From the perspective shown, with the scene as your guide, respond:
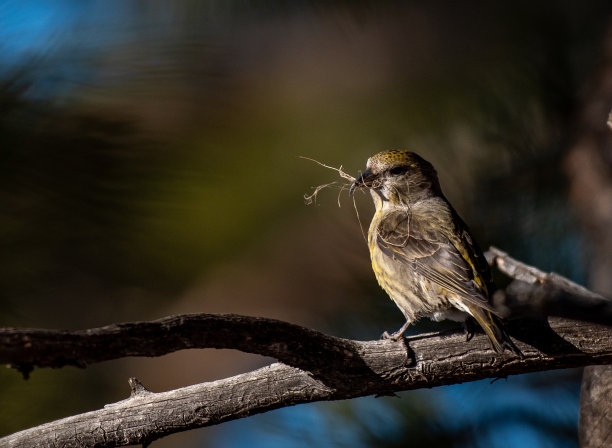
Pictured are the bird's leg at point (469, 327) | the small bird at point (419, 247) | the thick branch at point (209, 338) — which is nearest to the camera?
the thick branch at point (209, 338)

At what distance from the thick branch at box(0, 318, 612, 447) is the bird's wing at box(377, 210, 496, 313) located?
565 mm

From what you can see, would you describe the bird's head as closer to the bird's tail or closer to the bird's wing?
the bird's wing

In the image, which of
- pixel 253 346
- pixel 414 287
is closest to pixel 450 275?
pixel 414 287

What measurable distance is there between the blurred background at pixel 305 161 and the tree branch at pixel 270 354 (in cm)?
38

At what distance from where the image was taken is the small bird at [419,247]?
11.3ft

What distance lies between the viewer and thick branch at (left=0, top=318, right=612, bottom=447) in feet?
7.47

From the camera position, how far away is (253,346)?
6.32 feet

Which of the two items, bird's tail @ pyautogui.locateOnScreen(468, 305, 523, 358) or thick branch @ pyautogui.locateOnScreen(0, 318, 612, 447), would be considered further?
bird's tail @ pyautogui.locateOnScreen(468, 305, 523, 358)

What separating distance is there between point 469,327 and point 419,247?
93 cm

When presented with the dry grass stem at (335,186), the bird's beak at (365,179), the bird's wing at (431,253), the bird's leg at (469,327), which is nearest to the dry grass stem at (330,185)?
the dry grass stem at (335,186)

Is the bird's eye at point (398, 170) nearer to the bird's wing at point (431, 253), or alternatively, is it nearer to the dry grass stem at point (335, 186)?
the bird's wing at point (431, 253)

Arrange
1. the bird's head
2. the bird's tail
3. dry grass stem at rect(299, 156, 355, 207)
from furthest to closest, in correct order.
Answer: the bird's head, dry grass stem at rect(299, 156, 355, 207), the bird's tail

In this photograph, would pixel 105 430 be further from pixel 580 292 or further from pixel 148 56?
pixel 580 292

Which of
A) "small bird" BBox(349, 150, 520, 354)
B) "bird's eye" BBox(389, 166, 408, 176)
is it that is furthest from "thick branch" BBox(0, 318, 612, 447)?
"bird's eye" BBox(389, 166, 408, 176)
